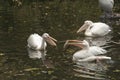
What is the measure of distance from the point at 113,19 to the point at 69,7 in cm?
659

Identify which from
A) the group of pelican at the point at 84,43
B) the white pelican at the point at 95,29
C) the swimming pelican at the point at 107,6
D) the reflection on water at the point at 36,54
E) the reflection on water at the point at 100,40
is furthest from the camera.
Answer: the swimming pelican at the point at 107,6

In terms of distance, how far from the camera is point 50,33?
20781 mm

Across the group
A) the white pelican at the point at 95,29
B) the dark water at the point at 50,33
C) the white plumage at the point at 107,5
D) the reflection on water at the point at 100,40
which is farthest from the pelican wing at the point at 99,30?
the white plumage at the point at 107,5

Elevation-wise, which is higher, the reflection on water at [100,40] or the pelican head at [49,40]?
the pelican head at [49,40]

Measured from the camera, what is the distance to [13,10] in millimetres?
29281

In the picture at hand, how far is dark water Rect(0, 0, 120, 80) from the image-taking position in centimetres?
1428

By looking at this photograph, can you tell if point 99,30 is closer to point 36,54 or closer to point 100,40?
point 100,40

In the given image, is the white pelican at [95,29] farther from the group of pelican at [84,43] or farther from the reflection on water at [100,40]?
the reflection on water at [100,40]

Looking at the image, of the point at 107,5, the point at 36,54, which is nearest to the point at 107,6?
the point at 107,5

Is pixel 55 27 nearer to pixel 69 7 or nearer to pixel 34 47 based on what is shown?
pixel 34 47

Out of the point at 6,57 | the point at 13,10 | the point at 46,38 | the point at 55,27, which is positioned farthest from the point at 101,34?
the point at 13,10

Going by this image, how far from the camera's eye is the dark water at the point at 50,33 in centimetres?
1428

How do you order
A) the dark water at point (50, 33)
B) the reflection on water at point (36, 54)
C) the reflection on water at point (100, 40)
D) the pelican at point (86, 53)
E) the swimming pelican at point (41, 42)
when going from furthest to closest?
the reflection on water at point (100, 40) < the swimming pelican at point (41, 42) < the reflection on water at point (36, 54) < the pelican at point (86, 53) < the dark water at point (50, 33)

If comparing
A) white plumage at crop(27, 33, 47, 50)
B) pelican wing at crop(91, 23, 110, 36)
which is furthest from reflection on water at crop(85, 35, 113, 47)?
white plumage at crop(27, 33, 47, 50)
